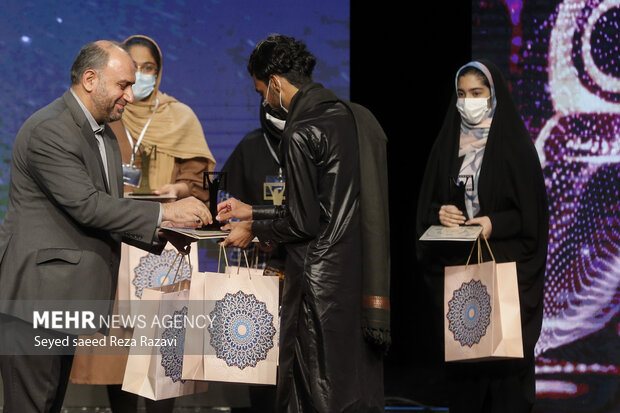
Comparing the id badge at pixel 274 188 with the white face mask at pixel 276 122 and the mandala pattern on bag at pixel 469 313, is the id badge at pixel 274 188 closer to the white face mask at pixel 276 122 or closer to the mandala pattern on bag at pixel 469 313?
the white face mask at pixel 276 122

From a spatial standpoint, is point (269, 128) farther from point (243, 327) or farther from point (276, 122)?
point (243, 327)

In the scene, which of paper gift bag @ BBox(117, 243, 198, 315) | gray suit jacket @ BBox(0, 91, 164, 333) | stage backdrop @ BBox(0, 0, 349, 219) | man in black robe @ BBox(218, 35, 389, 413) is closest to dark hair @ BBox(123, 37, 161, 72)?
stage backdrop @ BBox(0, 0, 349, 219)

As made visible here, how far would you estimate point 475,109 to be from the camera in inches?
167

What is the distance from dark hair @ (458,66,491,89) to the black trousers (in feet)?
7.78

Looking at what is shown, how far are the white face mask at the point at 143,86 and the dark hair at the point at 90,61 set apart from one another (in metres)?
1.63

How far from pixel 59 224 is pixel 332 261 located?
1.06 metres

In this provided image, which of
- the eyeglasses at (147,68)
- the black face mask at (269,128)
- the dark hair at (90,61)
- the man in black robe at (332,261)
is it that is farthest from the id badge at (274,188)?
the dark hair at (90,61)

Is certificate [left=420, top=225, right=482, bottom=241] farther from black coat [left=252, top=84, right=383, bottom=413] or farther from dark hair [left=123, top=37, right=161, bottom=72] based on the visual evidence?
dark hair [left=123, top=37, right=161, bottom=72]

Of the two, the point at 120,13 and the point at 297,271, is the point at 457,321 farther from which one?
the point at 120,13

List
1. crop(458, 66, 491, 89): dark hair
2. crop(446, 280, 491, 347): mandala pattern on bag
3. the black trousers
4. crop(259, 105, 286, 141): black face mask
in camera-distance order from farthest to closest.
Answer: crop(259, 105, 286, 141): black face mask, crop(458, 66, 491, 89): dark hair, crop(446, 280, 491, 347): mandala pattern on bag, the black trousers

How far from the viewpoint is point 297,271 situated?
330 centimetres

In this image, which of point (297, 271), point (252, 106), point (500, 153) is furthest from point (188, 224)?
point (252, 106)

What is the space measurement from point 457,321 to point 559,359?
163cm

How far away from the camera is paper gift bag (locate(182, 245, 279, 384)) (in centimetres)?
347
